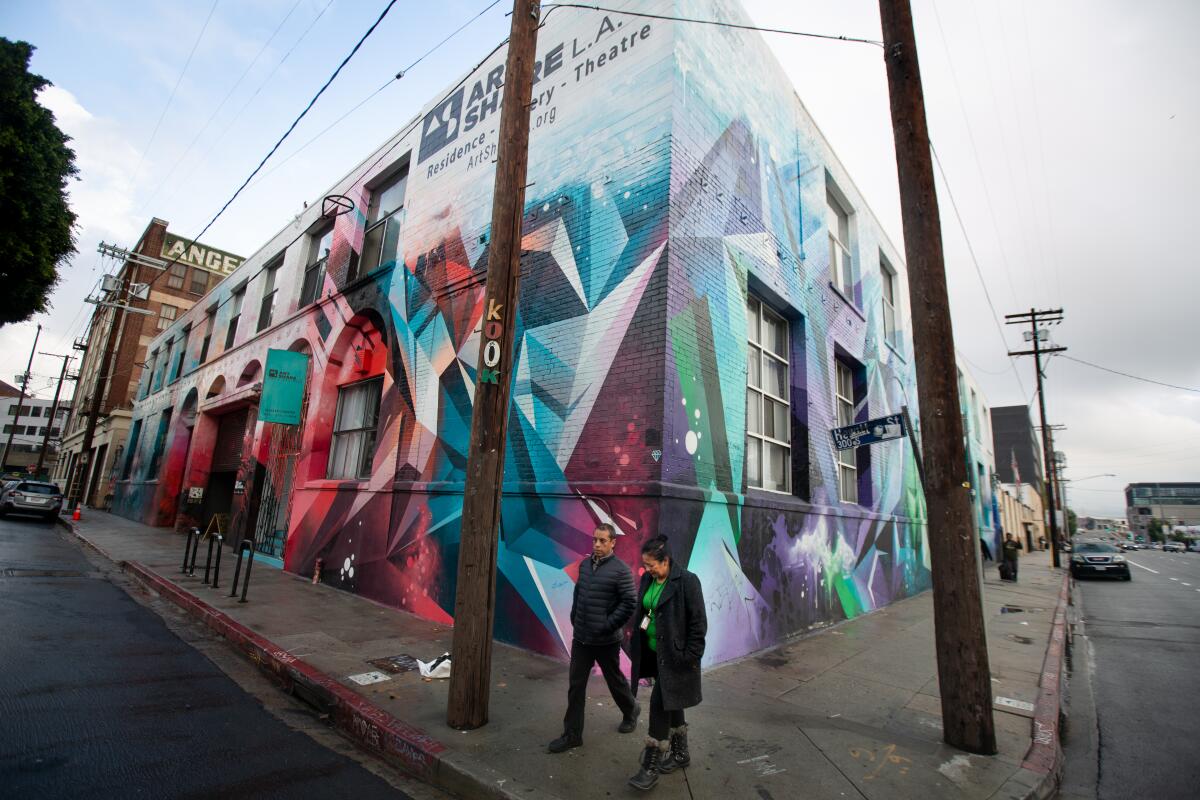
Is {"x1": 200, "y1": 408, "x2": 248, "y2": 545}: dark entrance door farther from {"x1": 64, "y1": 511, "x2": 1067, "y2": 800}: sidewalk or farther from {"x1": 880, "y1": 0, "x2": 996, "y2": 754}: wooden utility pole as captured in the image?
{"x1": 880, "y1": 0, "x2": 996, "y2": 754}: wooden utility pole

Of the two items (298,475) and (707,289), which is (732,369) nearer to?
(707,289)

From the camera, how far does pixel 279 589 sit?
32.0ft

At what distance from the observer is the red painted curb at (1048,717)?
427 cm

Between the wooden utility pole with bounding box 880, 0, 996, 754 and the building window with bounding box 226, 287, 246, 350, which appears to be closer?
the wooden utility pole with bounding box 880, 0, 996, 754

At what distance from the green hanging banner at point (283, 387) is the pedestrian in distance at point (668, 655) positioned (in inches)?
429

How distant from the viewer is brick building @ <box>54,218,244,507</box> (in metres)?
29.5

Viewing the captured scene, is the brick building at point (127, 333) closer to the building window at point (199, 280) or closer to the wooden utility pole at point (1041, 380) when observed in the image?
the building window at point (199, 280)

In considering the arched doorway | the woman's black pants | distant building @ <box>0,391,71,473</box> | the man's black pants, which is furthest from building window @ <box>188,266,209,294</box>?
distant building @ <box>0,391,71,473</box>

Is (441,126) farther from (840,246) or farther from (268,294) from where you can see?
(268,294)

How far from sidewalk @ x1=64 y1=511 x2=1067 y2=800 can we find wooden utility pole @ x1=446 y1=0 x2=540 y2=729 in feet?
1.60

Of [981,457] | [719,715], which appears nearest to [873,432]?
[719,715]

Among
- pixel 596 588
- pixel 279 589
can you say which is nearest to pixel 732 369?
pixel 596 588

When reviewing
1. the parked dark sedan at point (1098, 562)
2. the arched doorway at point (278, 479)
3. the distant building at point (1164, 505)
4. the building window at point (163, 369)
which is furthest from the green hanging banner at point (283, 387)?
the distant building at point (1164, 505)

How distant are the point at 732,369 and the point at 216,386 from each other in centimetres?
→ 1791
